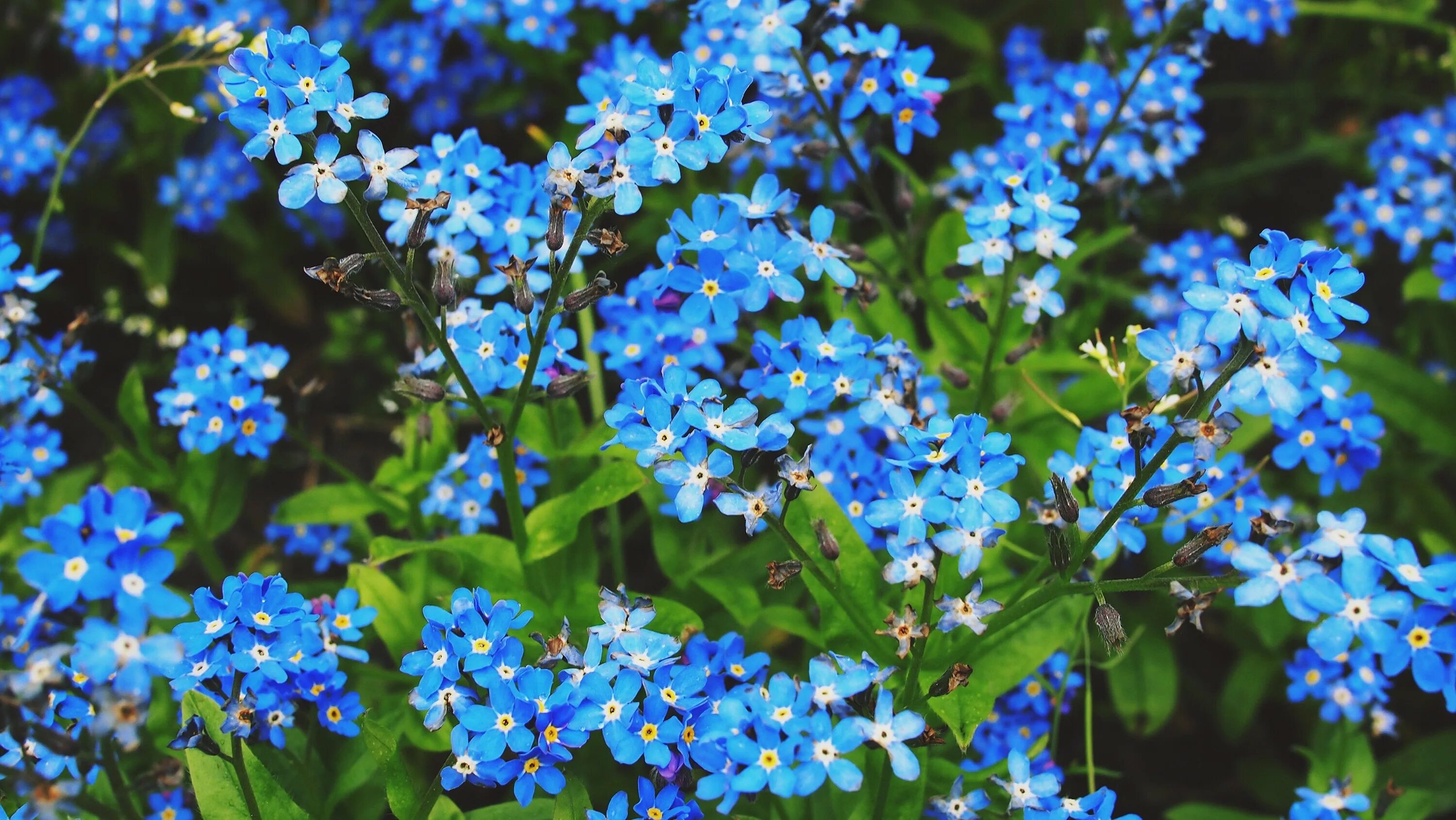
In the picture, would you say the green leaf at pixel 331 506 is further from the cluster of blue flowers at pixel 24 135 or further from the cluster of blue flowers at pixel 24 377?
the cluster of blue flowers at pixel 24 135

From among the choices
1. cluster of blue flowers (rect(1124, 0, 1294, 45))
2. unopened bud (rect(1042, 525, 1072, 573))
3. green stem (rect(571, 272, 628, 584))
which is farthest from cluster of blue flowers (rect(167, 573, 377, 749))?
cluster of blue flowers (rect(1124, 0, 1294, 45))

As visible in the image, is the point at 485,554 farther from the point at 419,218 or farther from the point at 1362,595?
the point at 1362,595

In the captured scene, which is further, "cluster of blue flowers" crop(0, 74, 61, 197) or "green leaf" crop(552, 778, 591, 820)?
"cluster of blue flowers" crop(0, 74, 61, 197)

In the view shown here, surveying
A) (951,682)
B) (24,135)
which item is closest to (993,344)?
(951,682)

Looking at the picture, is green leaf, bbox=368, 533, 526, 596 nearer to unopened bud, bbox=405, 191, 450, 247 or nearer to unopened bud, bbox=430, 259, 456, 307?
unopened bud, bbox=430, 259, 456, 307

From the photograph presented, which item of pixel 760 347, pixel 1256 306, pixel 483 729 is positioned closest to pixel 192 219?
pixel 760 347

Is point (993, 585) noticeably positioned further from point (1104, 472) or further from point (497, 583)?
point (497, 583)

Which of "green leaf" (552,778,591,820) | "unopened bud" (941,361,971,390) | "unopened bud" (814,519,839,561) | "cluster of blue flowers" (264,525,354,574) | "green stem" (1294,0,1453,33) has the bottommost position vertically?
"green leaf" (552,778,591,820)

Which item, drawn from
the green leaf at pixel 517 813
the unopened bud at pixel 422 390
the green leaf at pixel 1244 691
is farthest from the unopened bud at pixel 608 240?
the green leaf at pixel 1244 691
